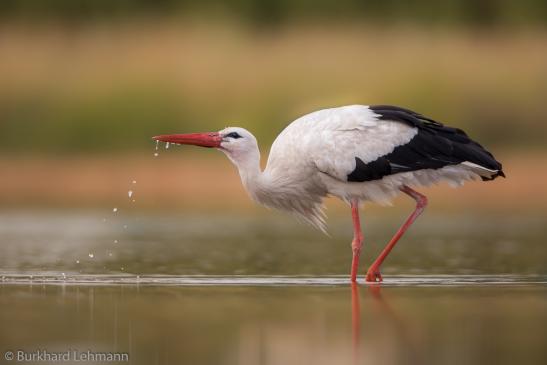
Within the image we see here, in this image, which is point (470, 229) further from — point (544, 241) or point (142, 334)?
point (142, 334)

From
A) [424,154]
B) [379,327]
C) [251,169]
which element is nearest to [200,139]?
[251,169]

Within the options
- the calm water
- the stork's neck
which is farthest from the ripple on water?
the stork's neck

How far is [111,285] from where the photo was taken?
46.0ft

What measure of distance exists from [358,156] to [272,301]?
10.1ft

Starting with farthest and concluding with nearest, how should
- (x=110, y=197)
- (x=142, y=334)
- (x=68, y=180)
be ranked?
(x=68, y=180) < (x=110, y=197) < (x=142, y=334)

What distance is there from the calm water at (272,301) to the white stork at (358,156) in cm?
95

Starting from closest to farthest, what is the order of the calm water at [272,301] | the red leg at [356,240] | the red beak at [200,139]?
the calm water at [272,301] → the red leg at [356,240] → the red beak at [200,139]

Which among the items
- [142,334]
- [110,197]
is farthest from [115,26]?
[142,334]

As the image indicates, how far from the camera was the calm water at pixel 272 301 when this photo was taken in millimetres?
9562

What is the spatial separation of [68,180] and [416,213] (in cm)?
4165

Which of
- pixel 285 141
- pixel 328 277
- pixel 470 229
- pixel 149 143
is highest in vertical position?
pixel 285 141

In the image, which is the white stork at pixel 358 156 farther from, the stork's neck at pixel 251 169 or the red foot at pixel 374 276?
the red foot at pixel 374 276

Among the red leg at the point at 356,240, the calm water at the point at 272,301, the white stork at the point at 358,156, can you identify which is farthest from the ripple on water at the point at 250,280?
the white stork at the point at 358,156

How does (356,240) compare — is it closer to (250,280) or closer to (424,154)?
(424,154)
